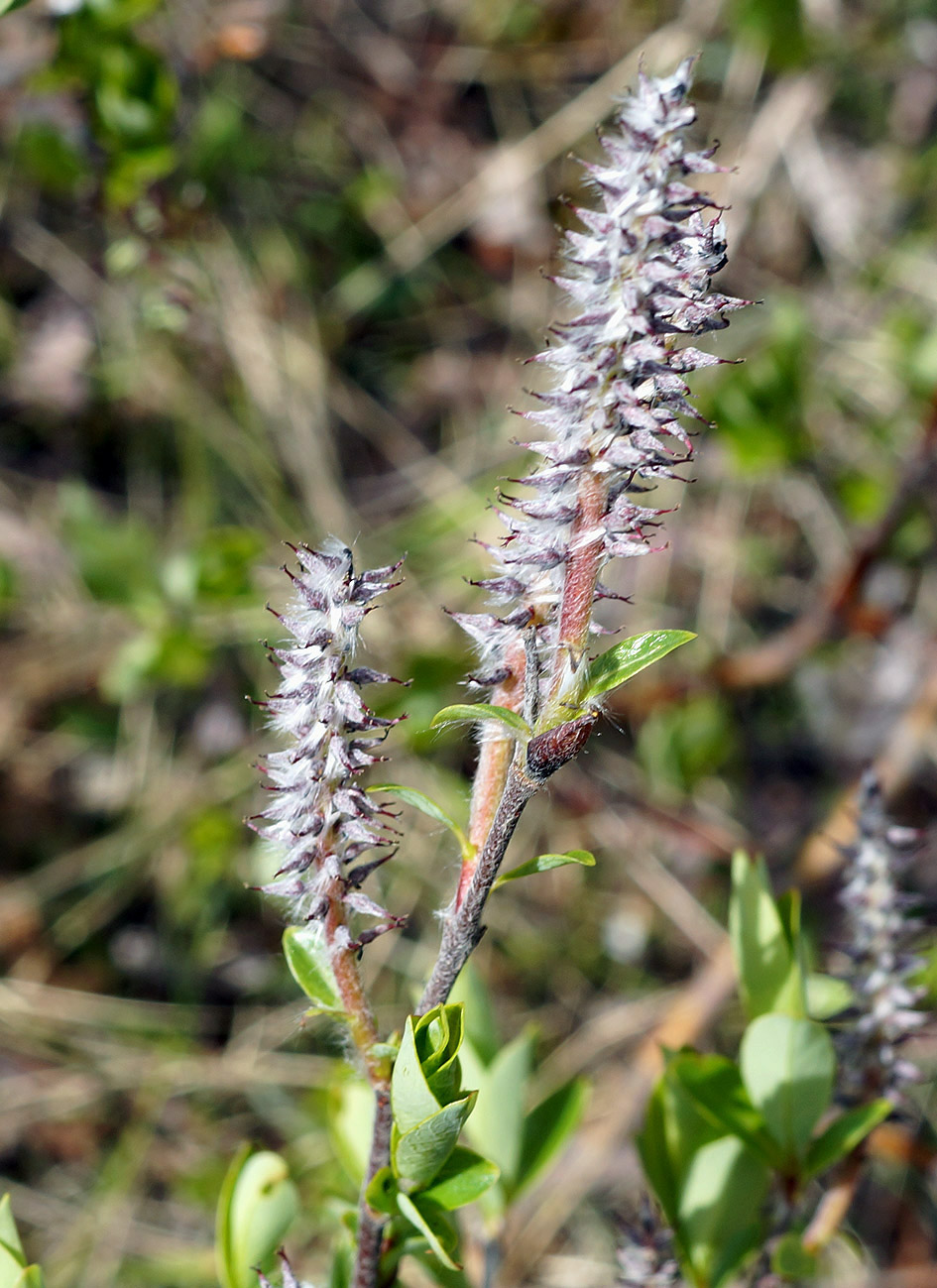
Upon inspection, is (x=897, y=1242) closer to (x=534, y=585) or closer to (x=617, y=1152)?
(x=617, y=1152)

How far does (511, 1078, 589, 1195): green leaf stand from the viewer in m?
1.94

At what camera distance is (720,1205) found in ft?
5.91

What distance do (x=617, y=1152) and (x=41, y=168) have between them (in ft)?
12.6

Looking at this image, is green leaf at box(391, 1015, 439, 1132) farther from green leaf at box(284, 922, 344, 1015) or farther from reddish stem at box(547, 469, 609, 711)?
reddish stem at box(547, 469, 609, 711)

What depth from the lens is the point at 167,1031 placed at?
→ 383 cm

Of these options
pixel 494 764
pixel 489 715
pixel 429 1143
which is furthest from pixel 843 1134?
pixel 489 715

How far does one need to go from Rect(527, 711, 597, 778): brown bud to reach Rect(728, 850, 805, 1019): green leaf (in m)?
0.68

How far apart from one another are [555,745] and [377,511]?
340 cm

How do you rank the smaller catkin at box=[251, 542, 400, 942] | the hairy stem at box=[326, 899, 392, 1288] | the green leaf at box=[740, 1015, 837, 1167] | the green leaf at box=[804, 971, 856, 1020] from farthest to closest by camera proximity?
the green leaf at box=[804, 971, 856, 1020] → the green leaf at box=[740, 1015, 837, 1167] → the hairy stem at box=[326, 899, 392, 1288] → the smaller catkin at box=[251, 542, 400, 942]

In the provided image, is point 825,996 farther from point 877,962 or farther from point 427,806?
point 427,806

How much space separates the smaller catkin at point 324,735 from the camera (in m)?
1.13

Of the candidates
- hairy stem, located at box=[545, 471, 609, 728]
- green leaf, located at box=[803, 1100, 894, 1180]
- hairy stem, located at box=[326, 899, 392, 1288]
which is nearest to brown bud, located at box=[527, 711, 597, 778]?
hairy stem, located at box=[545, 471, 609, 728]

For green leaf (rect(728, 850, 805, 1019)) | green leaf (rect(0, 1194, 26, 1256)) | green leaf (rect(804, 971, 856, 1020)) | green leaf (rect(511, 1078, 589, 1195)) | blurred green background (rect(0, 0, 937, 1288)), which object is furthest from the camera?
blurred green background (rect(0, 0, 937, 1288))

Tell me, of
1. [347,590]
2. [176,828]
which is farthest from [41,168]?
[347,590]
